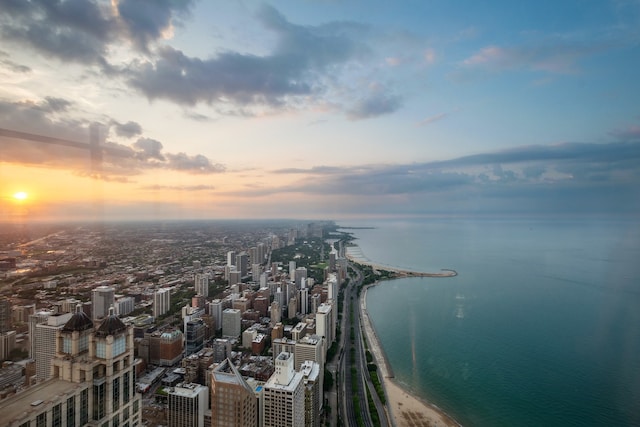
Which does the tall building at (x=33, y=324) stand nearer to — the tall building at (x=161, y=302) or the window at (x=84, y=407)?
the window at (x=84, y=407)

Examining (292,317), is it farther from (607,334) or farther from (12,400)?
(12,400)

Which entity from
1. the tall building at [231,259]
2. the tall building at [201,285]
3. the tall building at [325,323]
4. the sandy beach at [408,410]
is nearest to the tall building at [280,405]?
the sandy beach at [408,410]

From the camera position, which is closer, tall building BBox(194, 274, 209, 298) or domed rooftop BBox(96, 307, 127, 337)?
domed rooftop BBox(96, 307, 127, 337)

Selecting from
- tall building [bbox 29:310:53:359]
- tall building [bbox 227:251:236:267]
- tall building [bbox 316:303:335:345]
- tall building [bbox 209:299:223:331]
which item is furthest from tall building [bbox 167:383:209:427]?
tall building [bbox 227:251:236:267]

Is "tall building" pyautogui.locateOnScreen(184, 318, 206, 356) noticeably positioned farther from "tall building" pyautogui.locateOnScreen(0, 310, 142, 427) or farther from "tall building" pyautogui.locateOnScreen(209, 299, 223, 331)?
"tall building" pyautogui.locateOnScreen(0, 310, 142, 427)

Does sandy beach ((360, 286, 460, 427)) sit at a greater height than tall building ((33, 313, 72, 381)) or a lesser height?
lesser

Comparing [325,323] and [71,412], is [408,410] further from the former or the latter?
[71,412]

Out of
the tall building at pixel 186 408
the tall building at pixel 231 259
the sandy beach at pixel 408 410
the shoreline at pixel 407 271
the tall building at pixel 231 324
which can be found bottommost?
the sandy beach at pixel 408 410
